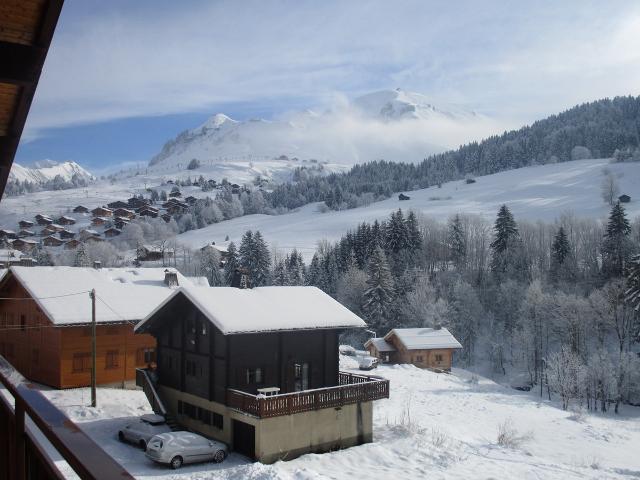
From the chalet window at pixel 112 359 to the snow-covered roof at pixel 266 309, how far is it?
621cm

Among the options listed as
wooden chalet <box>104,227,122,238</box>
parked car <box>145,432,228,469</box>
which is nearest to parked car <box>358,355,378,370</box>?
parked car <box>145,432,228,469</box>

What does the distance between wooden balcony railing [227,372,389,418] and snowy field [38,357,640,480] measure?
2.04 meters

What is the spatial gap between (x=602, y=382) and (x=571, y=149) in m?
145

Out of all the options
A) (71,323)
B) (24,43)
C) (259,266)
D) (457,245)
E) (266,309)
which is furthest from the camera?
(457,245)

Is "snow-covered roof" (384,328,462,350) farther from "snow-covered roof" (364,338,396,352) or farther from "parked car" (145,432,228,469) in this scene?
"parked car" (145,432,228,469)

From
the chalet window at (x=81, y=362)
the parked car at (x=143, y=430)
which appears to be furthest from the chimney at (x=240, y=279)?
the chalet window at (x=81, y=362)

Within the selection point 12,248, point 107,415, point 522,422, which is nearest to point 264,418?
point 107,415

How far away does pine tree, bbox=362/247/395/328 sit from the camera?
77331 millimetres

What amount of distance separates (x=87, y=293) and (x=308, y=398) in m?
18.0

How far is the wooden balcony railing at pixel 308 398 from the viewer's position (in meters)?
23.2

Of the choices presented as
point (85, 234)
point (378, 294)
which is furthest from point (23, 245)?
point (378, 294)

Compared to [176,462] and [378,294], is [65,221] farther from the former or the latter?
[176,462]

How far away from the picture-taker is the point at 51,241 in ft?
467

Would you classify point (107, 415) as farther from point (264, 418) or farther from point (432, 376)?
point (432, 376)
